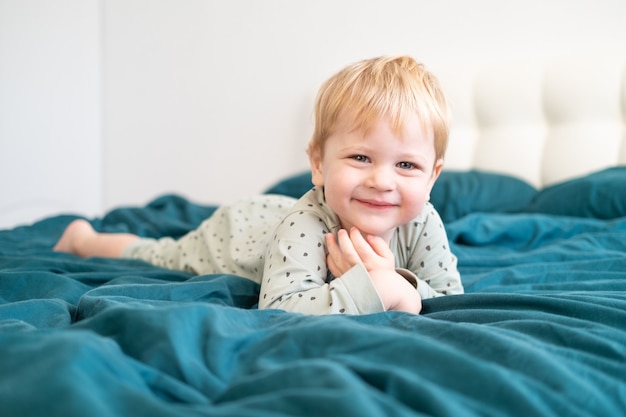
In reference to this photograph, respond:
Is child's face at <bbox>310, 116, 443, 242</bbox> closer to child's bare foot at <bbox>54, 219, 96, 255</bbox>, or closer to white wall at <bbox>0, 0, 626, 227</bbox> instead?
child's bare foot at <bbox>54, 219, 96, 255</bbox>

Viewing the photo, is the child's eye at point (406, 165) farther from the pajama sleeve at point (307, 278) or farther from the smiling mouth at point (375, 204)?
the pajama sleeve at point (307, 278)

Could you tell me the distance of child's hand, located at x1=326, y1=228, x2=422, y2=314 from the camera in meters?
0.89

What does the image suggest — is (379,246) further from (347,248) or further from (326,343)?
(326,343)

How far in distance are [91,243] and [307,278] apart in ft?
2.75

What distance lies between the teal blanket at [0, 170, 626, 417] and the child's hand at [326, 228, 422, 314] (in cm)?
6

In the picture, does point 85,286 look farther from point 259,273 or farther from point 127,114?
point 127,114

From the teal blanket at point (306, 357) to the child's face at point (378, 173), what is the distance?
0.51 ft

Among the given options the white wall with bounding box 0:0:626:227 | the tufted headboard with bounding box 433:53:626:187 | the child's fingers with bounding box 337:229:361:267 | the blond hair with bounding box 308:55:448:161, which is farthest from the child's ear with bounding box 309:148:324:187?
the white wall with bounding box 0:0:626:227

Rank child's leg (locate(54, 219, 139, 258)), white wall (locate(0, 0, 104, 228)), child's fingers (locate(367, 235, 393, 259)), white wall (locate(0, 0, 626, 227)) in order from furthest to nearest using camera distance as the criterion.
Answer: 1. white wall (locate(0, 0, 104, 228))
2. white wall (locate(0, 0, 626, 227))
3. child's leg (locate(54, 219, 139, 258))
4. child's fingers (locate(367, 235, 393, 259))

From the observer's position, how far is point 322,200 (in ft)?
3.54

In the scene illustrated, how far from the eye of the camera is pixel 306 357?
0.64 metres

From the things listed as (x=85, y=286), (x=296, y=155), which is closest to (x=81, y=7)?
(x=296, y=155)

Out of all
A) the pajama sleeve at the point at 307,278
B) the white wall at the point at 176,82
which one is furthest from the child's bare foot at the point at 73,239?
the white wall at the point at 176,82

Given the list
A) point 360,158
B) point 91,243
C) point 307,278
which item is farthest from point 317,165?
point 91,243
